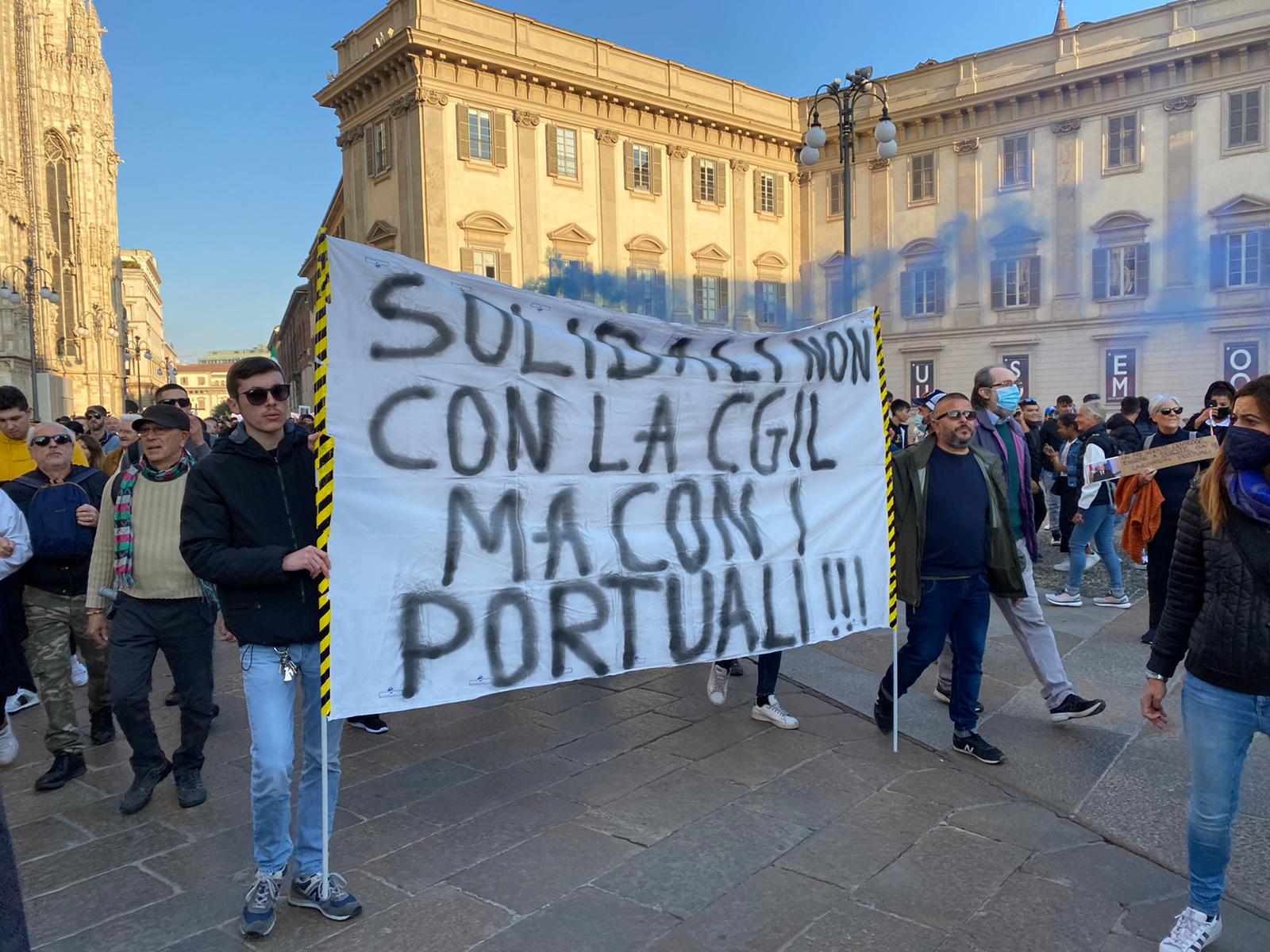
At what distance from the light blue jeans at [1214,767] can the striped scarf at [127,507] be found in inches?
163

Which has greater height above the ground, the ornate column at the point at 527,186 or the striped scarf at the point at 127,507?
the ornate column at the point at 527,186

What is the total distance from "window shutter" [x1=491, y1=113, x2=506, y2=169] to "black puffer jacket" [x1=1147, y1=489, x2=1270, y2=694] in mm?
30562

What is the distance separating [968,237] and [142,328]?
97700 mm

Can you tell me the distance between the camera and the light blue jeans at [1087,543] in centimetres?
804

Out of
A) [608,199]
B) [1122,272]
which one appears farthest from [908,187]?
[608,199]

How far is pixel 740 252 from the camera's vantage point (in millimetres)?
37031

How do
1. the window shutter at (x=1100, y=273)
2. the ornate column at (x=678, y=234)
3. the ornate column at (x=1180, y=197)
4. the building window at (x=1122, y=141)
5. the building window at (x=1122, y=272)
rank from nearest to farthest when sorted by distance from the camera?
1. the ornate column at (x=1180, y=197)
2. the building window at (x=1122, y=272)
3. the building window at (x=1122, y=141)
4. the window shutter at (x=1100, y=273)
5. the ornate column at (x=678, y=234)

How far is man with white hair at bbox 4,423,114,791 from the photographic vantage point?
4590 mm

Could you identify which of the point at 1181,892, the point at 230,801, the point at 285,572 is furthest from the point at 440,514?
the point at 1181,892

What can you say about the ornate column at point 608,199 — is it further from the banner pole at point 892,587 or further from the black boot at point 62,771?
the black boot at point 62,771

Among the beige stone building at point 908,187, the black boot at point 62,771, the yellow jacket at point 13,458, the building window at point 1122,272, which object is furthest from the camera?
the building window at point 1122,272

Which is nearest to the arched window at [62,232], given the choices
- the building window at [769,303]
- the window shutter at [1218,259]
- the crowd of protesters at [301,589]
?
the building window at [769,303]

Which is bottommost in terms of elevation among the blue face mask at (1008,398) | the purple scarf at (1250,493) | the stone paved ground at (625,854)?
the stone paved ground at (625,854)

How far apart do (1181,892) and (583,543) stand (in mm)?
2518
